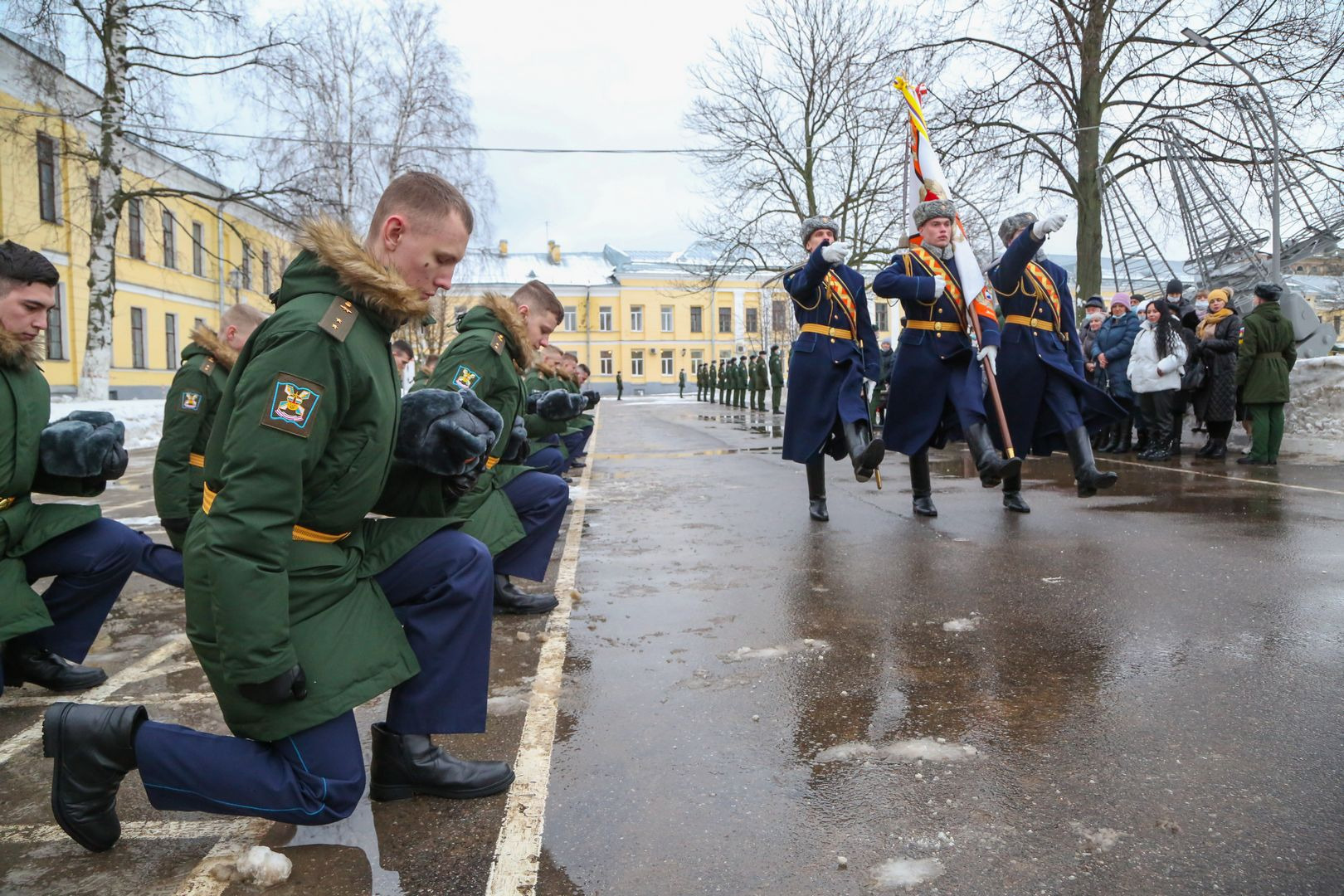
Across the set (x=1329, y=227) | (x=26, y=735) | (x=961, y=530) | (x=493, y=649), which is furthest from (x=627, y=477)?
(x=1329, y=227)

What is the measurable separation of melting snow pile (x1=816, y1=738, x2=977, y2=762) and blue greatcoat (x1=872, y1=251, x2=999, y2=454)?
3.86 metres

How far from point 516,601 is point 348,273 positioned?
2.65 m

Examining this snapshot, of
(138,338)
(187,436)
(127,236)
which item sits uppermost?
(127,236)

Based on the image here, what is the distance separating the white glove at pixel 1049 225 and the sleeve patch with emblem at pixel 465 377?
3.51 meters

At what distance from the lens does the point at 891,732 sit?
2971 mm

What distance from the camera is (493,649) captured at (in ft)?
13.2

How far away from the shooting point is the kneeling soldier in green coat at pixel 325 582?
7.04 ft

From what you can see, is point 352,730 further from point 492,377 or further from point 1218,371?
point 1218,371

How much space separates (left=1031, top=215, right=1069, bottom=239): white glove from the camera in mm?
5660

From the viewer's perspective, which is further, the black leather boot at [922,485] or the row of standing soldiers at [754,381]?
the row of standing soldiers at [754,381]

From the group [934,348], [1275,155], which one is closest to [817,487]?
[934,348]

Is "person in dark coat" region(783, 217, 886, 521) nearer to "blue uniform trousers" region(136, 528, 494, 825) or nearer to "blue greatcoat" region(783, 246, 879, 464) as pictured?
"blue greatcoat" region(783, 246, 879, 464)

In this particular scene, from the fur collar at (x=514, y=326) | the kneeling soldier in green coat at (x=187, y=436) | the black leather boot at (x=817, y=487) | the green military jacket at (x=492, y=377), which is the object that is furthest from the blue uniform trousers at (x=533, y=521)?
the black leather boot at (x=817, y=487)

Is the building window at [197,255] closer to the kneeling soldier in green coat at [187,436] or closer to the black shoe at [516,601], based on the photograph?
the kneeling soldier in green coat at [187,436]
